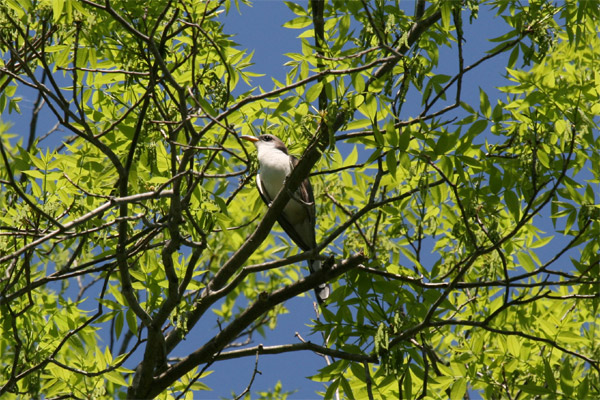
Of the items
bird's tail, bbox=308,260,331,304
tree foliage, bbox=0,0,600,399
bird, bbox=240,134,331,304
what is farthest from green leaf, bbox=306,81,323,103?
bird's tail, bbox=308,260,331,304

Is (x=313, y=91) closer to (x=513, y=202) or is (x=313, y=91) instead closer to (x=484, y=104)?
(x=484, y=104)

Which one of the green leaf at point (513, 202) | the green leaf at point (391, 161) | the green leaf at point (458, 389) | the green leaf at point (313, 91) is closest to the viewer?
the green leaf at point (391, 161)

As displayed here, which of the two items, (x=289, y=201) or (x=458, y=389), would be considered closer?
(x=458, y=389)

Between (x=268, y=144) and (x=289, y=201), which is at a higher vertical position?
(x=268, y=144)

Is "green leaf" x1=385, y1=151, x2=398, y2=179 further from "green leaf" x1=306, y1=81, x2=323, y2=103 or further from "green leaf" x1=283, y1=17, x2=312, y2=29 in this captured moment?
"green leaf" x1=283, y1=17, x2=312, y2=29

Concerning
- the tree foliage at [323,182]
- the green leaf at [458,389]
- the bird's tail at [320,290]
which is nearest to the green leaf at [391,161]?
the tree foliage at [323,182]

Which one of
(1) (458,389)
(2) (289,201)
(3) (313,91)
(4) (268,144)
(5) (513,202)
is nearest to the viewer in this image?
(3) (313,91)

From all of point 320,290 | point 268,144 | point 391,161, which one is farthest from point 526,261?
point 268,144

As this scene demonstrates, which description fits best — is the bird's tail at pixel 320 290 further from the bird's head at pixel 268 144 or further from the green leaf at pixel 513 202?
the green leaf at pixel 513 202

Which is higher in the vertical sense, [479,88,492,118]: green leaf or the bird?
the bird

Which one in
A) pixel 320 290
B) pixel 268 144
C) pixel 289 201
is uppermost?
pixel 268 144

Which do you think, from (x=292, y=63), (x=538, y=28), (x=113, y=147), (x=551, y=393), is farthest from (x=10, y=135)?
(x=551, y=393)

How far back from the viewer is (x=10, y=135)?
6426 mm

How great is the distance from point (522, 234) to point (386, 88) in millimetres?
2320
